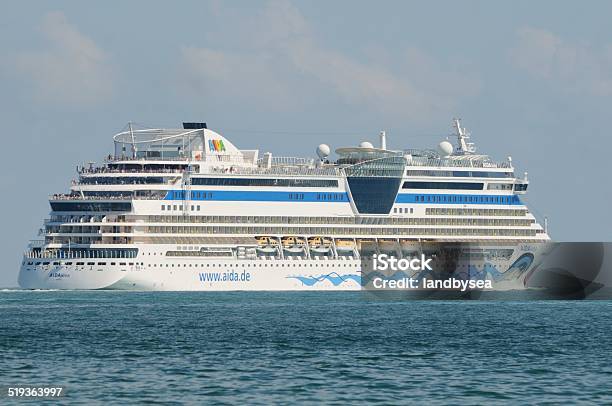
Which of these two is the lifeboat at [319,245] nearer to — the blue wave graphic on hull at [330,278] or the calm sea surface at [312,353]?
the blue wave graphic on hull at [330,278]

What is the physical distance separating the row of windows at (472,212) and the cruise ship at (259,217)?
10 cm

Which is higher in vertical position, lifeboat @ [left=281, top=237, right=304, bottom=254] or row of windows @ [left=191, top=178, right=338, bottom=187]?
row of windows @ [left=191, top=178, right=338, bottom=187]

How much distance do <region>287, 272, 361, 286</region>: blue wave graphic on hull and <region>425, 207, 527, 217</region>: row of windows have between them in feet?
36.8

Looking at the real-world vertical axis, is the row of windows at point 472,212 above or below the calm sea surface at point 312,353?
above

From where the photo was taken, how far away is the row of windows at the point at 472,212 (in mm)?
136750

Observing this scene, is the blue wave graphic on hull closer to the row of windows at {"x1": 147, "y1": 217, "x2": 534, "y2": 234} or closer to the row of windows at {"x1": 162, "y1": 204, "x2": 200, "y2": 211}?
the row of windows at {"x1": 147, "y1": 217, "x2": 534, "y2": 234}

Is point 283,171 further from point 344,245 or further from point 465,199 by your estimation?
point 465,199

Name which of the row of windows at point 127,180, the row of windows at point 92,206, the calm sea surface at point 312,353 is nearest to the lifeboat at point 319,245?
the row of windows at point 127,180

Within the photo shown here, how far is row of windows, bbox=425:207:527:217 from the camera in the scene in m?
137

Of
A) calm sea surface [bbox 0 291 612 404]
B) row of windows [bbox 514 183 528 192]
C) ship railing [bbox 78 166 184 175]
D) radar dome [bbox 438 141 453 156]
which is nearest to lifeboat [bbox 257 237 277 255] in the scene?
ship railing [bbox 78 166 184 175]

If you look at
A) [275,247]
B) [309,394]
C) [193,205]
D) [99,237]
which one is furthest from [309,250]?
[309,394]

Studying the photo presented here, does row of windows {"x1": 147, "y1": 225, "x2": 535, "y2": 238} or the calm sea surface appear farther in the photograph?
row of windows {"x1": 147, "y1": 225, "x2": 535, "y2": 238}

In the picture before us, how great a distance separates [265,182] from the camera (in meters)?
130

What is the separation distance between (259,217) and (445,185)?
67.3 ft
